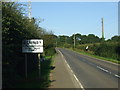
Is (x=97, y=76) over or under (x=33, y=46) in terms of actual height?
under

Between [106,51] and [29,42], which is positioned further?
[106,51]

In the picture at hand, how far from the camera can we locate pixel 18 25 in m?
12.2

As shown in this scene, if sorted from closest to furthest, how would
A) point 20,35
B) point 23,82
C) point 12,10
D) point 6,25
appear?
point 6,25 → point 12,10 → point 20,35 → point 23,82

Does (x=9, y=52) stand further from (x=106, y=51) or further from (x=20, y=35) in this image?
(x=106, y=51)

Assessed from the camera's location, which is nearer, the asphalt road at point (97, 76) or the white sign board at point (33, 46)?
the white sign board at point (33, 46)

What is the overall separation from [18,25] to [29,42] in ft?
9.74

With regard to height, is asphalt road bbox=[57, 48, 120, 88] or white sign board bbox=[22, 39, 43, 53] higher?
white sign board bbox=[22, 39, 43, 53]

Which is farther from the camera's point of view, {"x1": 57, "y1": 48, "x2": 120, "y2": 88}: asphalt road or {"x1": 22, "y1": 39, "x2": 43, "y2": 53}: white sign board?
{"x1": 57, "y1": 48, "x2": 120, "y2": 88}: asphalt road

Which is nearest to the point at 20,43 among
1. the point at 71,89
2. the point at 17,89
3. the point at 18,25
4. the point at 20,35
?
the point at 20,35

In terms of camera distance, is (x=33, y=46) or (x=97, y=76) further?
(x=97, y=76)

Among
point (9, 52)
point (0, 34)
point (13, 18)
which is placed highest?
point (13, 18)

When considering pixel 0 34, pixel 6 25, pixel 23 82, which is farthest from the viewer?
pixel 23 82

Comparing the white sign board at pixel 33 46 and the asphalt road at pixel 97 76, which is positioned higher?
the white sign board at pixel 33 46

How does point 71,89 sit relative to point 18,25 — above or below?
below
